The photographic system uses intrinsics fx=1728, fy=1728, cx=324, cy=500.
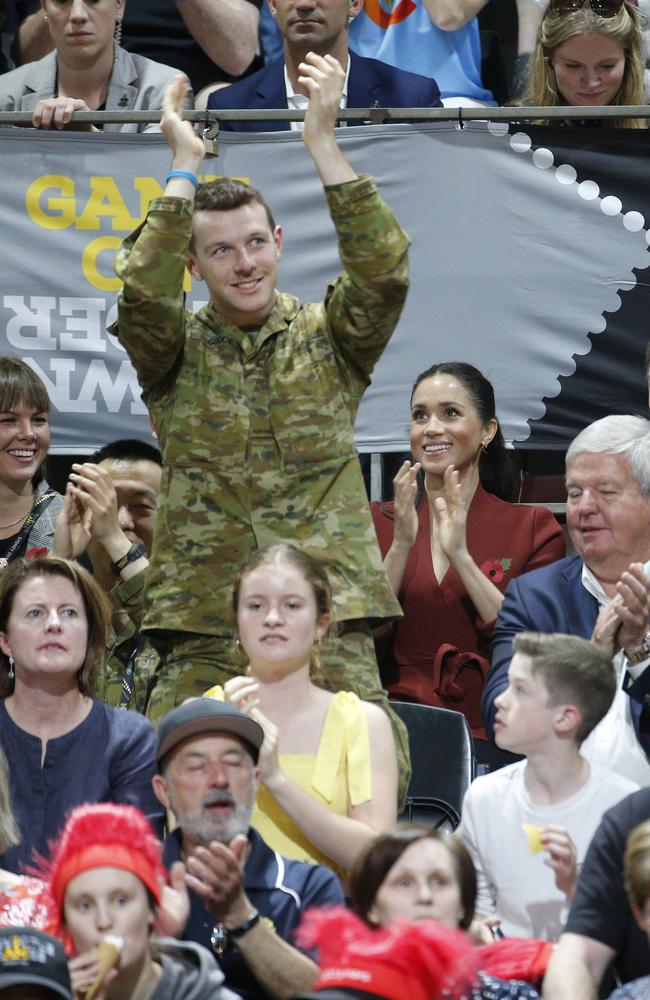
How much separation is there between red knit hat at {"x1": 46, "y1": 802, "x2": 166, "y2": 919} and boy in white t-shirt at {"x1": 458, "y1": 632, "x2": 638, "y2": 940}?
0.92 meters

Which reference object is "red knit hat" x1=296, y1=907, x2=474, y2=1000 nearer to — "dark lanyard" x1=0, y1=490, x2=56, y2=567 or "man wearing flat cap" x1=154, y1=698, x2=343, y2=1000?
"man wearing flat cap" x1=154, y1=698, x2=343, y2=1000

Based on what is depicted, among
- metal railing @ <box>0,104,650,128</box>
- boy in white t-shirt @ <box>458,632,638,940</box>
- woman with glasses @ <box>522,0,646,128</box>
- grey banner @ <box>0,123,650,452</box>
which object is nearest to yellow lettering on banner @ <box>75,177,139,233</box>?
grey banner @ <box>0,123,650,452</box>

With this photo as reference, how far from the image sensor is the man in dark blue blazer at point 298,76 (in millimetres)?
6066

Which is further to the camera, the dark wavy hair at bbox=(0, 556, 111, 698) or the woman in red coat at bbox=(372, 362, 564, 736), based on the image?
the woman in red coat at bbox=(372, 362, 564, 736)

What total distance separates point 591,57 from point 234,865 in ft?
11.8

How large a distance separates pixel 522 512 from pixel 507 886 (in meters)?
1.69

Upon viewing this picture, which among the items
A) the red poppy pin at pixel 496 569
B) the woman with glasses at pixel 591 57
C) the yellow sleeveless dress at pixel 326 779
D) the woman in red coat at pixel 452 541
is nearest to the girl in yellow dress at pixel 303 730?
the yellow sleeveless dress at pixel 326 779

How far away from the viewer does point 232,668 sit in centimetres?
446

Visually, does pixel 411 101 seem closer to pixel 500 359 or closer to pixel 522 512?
pixel 500 359

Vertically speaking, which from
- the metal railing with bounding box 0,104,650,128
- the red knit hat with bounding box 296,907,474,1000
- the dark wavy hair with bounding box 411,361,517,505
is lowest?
the red knit hat with bounding box 296,907,474,1000

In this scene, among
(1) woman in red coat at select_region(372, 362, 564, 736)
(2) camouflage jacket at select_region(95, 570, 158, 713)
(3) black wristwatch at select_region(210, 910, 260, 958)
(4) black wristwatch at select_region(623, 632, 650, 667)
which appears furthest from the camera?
(1) woman in red coat at select_region(372, 362, 564, 736)

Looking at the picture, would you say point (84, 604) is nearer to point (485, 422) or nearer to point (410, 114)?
point (485, 422)

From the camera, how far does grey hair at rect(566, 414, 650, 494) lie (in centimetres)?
480

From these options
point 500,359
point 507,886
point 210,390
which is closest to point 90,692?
point 210,390
